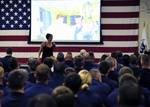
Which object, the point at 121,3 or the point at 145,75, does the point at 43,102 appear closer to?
the point at 145,75

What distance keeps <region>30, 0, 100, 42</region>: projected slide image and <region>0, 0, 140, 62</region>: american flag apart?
0.23 meters

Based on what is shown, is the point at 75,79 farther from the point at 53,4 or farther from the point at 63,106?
the point at 53,4

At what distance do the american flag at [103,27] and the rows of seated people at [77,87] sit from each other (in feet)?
15.0

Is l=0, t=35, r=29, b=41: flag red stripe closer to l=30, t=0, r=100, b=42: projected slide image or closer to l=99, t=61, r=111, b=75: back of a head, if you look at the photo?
l=30, t=0, r=100, b=42: projected slide image

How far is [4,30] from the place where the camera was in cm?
1519

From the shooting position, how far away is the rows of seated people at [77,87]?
3.56 metres

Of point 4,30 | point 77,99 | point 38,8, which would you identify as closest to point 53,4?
point 38,8

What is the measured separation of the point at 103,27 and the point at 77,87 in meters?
9.85

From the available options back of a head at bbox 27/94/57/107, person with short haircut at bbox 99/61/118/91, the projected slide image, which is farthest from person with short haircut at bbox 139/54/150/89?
the projected slide image

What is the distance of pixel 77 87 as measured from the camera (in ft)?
16.2

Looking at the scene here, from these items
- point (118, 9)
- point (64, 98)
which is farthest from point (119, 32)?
point (64, 98)

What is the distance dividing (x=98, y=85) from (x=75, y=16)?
8076mm

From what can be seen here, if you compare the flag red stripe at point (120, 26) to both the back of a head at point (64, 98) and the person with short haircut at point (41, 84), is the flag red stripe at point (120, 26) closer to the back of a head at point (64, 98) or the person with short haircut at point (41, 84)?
the person with short haircut at point (41, 84)

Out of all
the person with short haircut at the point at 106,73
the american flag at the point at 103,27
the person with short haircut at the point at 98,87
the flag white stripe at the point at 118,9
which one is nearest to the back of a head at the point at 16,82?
the person with short haircut at the point at 98,87
